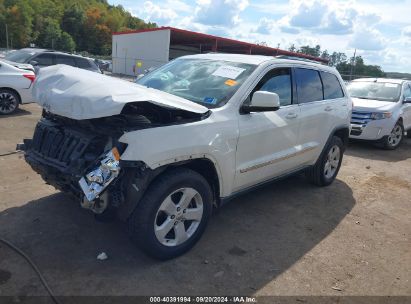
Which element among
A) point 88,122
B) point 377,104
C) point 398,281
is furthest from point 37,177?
point 377,104

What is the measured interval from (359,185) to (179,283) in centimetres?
427

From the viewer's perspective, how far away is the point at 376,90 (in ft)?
33.4

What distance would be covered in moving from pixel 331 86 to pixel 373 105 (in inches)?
167

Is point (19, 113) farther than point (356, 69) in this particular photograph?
No

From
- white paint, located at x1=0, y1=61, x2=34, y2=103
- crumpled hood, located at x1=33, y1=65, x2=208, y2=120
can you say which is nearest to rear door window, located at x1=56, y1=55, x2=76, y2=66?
white paint, located at x1=0, y1=61, x2=34, y2=103

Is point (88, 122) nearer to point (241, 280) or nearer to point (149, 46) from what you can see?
point (241, 280)

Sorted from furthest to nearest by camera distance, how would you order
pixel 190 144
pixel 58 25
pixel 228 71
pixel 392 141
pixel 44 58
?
pixel 58 25 < pixel 44 58 < pixel 392 141 < pixel 228 71 < pixel 190 144

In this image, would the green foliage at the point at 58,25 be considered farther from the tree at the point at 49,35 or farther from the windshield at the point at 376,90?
the windshield at the point at 376,90

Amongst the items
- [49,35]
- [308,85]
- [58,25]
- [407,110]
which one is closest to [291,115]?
[308,85]

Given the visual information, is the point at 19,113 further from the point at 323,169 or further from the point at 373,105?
the point at 373,105

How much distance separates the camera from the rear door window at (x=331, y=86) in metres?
5.51

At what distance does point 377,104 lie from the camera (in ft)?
30.7

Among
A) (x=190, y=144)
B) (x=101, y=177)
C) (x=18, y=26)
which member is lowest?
(x=101, y=177)

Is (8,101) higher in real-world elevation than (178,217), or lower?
higher
